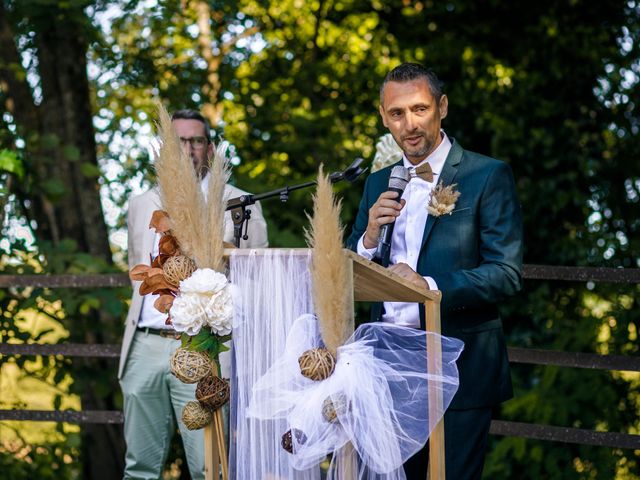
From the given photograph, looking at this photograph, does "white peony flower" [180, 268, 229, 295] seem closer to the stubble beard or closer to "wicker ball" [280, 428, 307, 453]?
"wicker ball" [280, 428, 307, 453]

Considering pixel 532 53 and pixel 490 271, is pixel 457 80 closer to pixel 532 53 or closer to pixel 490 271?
pixel 532 53

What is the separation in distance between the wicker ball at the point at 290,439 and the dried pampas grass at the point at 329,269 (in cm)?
26

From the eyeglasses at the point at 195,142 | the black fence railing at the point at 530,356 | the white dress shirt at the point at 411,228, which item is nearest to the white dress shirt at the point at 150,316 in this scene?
the eyeglasses at the point at 195,142

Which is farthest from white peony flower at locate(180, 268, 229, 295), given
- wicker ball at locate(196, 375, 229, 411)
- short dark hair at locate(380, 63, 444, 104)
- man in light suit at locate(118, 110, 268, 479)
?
man in light suit at locate(118, 110, 268, 479)

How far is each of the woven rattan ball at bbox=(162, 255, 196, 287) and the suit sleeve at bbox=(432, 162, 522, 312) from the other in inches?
27.1

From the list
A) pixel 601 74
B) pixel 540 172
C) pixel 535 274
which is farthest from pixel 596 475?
pixel 601 74

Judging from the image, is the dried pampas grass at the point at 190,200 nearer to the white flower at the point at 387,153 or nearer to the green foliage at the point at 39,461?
the white flower at the point at 387,153

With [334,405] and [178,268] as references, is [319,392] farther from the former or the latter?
[178,268]

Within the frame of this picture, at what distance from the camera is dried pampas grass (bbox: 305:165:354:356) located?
86.3 inches

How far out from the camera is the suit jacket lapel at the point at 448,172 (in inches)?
105

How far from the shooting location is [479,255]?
267 cm

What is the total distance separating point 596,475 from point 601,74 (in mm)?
2904

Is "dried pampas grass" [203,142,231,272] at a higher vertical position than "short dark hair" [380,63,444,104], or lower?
lower

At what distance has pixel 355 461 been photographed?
231 cm
